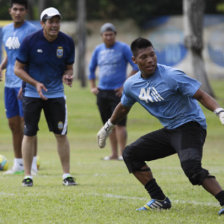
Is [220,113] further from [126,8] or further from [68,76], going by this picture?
[126,8]

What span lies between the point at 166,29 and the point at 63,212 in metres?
36.9

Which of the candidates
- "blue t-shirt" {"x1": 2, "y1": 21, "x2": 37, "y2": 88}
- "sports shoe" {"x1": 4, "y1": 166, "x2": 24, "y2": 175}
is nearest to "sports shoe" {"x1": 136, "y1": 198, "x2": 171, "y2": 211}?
"sports shoe" {"x1": 4, "y1": 166, "x2": 24, "y2": 175}

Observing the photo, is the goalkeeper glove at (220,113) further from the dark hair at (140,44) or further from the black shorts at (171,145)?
the dark hair at (140,44)

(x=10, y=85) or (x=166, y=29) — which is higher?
(x=10, y=85)

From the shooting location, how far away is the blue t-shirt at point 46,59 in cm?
832

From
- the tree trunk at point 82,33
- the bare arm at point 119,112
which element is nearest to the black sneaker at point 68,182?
the bare arm at point 119,112

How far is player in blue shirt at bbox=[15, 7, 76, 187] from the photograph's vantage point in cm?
832

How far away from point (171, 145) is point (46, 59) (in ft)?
8.92

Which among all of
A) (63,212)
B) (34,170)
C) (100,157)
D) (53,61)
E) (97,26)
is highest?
(53,61)

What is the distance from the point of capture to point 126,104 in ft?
21.9

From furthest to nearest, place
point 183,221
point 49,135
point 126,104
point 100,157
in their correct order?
point 49,135 < point 100,157 < point 126,104 < point 183,221

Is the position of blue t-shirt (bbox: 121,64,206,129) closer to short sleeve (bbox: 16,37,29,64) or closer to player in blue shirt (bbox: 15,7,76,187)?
player in blue shirt (bbox: 15,7,76,187)

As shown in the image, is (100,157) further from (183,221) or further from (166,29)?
(166,29)

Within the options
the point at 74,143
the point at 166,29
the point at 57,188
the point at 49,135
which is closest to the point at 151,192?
the point at 57,188
